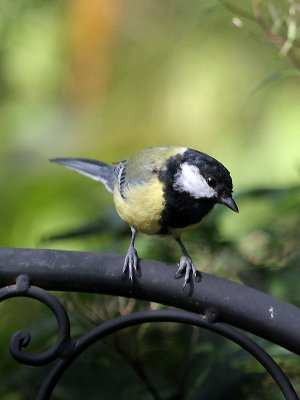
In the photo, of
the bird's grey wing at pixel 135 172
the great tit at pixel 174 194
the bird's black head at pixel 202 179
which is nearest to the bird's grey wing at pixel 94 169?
the bird's grey wing at pixel 135 172

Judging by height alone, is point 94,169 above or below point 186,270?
below

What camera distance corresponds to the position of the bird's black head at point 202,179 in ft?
4.66

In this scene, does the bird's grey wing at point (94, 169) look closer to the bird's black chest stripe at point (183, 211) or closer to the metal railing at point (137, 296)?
the bird's black chest stripe at point (183, 211)

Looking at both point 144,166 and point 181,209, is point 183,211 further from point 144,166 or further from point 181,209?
point 144,166

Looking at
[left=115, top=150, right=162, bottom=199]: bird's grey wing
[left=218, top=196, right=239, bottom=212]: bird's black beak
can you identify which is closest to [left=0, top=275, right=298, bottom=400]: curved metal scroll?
[left=218, top=196, right=239, bottom=212]: bird's black beak

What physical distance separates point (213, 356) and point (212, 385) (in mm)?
84

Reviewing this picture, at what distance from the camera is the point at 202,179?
1.44 m

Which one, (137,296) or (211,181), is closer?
(137,296)

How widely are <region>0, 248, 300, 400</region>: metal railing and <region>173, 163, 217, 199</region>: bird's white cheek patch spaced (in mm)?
327

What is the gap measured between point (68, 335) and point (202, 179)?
20.2 inches

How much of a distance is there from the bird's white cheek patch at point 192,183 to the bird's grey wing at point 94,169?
0.41 metres

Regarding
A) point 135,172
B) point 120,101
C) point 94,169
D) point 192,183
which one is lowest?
point 120,101

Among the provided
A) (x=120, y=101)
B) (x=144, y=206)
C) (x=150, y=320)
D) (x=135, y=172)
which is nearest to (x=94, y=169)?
(x=135, y=172)

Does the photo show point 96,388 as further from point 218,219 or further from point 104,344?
point 218,219
